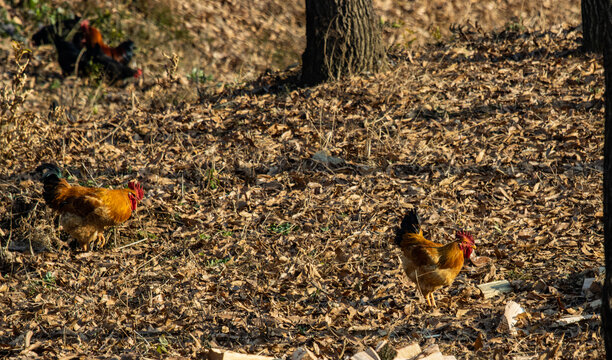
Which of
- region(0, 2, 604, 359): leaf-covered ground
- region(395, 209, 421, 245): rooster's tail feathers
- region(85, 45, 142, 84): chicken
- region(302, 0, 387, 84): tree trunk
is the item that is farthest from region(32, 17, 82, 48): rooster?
region(395, 209, 421, 245): rooster's tail feathers

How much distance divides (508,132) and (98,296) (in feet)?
16.9

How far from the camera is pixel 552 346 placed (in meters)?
4.33

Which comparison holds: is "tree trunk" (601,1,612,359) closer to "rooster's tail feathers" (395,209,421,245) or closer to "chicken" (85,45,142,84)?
"rooster's tail feathers" (395,209,421,245)

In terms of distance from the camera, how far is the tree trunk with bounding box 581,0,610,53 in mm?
8914

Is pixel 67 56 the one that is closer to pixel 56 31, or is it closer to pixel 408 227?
pixel 56 31

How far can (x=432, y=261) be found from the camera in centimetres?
520

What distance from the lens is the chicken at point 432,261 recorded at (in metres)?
5.19

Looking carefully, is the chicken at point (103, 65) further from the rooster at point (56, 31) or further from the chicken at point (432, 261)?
the chicken at point (432, 261)

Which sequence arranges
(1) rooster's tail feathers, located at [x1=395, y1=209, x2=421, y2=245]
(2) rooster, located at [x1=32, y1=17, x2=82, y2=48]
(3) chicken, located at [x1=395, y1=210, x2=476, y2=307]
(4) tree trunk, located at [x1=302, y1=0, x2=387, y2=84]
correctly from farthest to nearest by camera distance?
(2) rooster, located at [x1=32, y1=17, x2=82, y2=48], (4) tree trunk, located at [x1=302, y1=0, x2=387, y2=84], (1) rooster's tail feathers, located at [x1=395, y1=209, x2=421, y2=245], (3) chicken, located at [x1=395, y1=210, x2=476, y2=307]

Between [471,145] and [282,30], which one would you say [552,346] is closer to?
[471,145]

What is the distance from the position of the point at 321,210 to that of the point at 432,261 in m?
1.71

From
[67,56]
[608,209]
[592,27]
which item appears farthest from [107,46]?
[608,209]

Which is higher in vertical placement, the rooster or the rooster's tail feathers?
the rooster

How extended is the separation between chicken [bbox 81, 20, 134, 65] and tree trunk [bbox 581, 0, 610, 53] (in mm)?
7830
